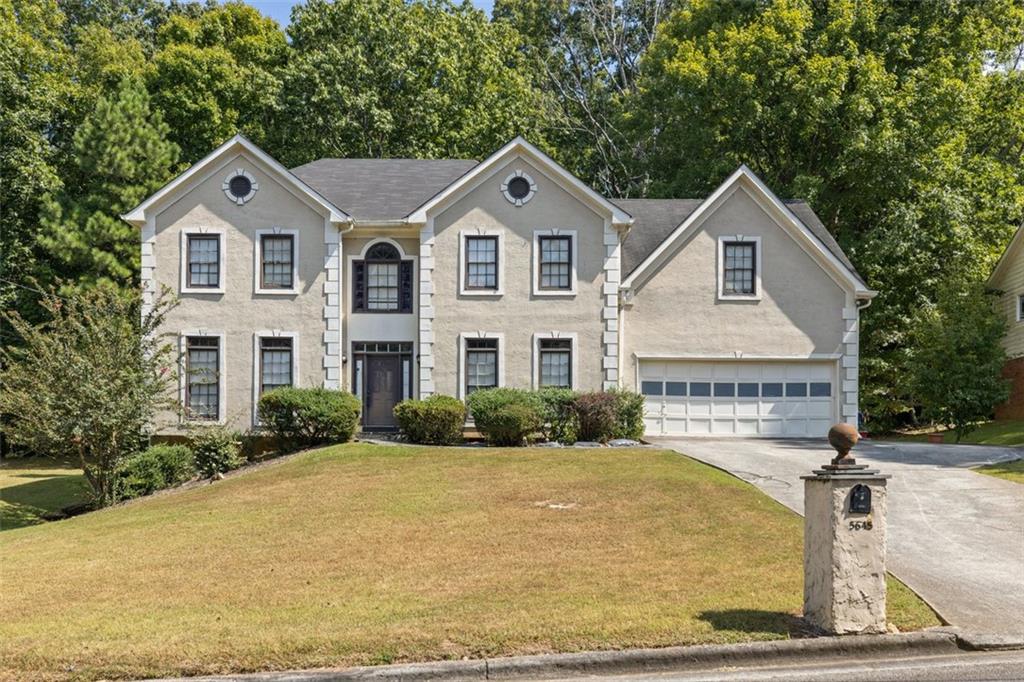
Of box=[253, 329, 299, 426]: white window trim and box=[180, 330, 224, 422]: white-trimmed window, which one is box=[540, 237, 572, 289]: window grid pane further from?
box=[180, 330, 224, 422]: white-trimmed window

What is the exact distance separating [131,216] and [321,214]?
15.5 feet

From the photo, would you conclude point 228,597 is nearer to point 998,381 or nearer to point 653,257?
point 653,257

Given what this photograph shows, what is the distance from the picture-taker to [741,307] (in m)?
27.7

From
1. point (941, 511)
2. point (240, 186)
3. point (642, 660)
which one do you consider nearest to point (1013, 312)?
point (941, 511)

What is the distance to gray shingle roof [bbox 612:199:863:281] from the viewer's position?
92.8 feet

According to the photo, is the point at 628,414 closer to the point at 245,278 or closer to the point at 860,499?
the point at 245,278

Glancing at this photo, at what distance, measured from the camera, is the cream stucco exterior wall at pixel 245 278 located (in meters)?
26.6

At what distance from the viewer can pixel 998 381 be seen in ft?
97.8

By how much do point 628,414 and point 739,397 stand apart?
12.7ft

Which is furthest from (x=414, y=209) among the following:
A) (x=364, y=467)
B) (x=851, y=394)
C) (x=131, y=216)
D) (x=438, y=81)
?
(x=438, y=81)

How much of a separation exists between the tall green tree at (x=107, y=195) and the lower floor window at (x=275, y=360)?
9.18 meters

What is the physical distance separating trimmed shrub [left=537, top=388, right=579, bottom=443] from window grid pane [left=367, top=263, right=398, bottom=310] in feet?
16.5

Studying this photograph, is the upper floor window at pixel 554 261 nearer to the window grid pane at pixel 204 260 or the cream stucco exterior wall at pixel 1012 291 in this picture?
the window grid pane at pixel 204 260

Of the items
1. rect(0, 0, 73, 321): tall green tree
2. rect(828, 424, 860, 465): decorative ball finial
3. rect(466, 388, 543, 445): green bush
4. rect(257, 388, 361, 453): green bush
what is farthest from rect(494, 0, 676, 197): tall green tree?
rect(828, 424, 860, 465): decorative ball finial
